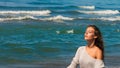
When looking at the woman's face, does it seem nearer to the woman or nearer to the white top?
the woman

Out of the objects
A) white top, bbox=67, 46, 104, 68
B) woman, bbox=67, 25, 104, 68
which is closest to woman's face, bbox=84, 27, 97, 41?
woman, bbox=67, 25, 104, 68

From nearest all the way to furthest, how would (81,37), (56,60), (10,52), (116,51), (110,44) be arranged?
1. (56,60)
2. (10,52)
3. (116,51)
4. (110,44)
5. (81,37)

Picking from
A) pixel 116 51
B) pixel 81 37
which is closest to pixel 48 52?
pixel 116 51

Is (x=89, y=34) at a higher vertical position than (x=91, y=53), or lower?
higher

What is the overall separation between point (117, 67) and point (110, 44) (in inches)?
185

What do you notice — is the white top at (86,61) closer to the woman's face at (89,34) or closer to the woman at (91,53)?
the woman at (91,53)

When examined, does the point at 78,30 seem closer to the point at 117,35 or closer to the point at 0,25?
the point at 117,35

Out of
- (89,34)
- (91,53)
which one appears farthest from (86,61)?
(89,34)

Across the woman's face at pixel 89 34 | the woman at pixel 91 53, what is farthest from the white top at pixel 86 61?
the woman's face at pixel 89 34

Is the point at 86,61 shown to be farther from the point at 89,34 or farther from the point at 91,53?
the point at 89,34

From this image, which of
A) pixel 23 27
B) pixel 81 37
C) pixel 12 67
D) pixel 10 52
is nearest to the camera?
pixel 12 67

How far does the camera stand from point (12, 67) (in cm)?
1191

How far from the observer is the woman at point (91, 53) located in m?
5.03

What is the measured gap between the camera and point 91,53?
16.6ft
